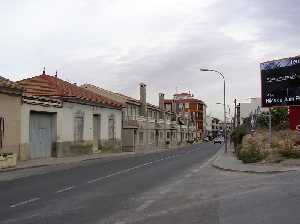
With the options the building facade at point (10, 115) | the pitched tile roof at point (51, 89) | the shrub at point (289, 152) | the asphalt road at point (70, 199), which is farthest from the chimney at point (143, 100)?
the asphalt road at point (70, 199)

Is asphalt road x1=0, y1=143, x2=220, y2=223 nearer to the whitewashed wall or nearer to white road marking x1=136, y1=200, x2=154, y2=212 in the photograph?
white road marking x1=136, y1=200, x2=154, y2=212

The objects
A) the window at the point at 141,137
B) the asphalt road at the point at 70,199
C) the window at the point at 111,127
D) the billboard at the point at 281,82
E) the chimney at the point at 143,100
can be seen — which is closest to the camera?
the asphalt road at the point at 70,199

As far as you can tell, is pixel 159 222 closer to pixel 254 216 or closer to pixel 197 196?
pixel 254 216

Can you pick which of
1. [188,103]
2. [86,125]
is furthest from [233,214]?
[188,103]

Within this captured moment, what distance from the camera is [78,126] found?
5234 centimetres

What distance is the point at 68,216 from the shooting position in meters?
12.3

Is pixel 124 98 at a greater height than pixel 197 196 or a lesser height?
greater

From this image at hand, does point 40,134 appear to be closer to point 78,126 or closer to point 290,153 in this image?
point 78,126

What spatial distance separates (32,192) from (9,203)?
9.77 ft

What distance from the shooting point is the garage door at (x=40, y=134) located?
142 feet

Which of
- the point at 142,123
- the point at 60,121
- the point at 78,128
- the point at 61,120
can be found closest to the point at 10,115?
the point at 60,121

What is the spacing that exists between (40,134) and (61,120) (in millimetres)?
3349

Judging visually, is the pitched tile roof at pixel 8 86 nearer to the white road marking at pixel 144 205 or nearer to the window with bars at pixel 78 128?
the window with bars at pixel 78 128

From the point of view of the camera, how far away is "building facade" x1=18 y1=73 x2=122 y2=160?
42.3 meters
